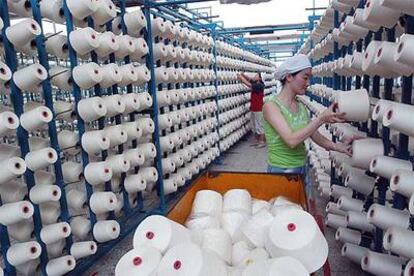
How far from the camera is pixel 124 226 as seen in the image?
3.20 m

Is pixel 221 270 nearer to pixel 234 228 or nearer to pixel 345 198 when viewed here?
pixel 234 228

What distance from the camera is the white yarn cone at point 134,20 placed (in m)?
2.96

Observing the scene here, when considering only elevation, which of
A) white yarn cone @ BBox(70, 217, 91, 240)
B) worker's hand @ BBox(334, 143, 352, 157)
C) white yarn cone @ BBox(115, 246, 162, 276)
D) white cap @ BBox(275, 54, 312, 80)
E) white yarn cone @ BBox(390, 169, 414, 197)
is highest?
white cap @ BBox(275, 54, 312, 80)

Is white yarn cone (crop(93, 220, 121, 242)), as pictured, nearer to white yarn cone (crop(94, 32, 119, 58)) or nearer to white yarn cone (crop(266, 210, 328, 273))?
white yarn cone (crop(94, 32, 119, 58))

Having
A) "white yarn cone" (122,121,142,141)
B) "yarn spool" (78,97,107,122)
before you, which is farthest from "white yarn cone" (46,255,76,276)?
"white yarn cone" (122,121,142,141)

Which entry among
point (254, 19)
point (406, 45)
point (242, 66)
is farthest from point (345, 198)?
point (254, 19)

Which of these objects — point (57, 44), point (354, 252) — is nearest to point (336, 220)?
point (354, 252)

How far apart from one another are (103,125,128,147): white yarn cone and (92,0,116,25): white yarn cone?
0.74 meters

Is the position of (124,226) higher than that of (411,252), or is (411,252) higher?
(411,252)

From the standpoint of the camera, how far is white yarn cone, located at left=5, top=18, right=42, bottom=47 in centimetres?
196

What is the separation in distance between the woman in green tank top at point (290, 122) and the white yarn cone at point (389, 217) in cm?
42

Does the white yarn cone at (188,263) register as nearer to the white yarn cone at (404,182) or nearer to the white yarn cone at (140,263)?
the white yarn cone at (140,263)

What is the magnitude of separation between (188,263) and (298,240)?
37cm

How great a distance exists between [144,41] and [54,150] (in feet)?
4.39
